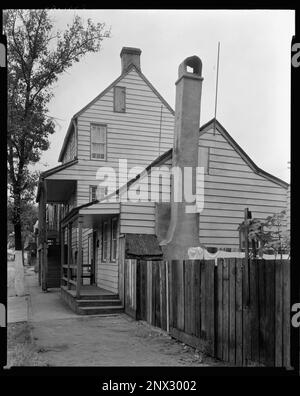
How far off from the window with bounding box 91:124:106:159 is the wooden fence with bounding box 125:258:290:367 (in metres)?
8.23

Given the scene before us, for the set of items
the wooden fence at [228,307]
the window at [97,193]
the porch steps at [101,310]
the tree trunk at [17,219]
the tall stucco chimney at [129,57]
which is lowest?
the porch steps at [101,310]

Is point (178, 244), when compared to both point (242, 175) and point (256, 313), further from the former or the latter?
point (256, 313)

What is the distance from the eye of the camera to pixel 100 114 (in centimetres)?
1845

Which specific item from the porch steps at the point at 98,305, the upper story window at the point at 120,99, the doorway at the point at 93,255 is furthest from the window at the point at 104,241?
the upper story window at the point at 120,99

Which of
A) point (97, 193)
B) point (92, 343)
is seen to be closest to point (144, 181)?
point (97, 193)

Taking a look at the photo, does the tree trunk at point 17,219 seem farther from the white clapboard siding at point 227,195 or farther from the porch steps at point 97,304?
the white clapboard siding at point 227,195

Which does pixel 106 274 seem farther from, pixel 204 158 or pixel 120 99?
pixel 120 99

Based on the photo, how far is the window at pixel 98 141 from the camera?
18.2 meters

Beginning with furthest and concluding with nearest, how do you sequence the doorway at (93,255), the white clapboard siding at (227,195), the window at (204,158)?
the doorway at (93,255), the white clapboard siding at (227,195), the window at (204,158)

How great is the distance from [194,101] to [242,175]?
298 centimetres

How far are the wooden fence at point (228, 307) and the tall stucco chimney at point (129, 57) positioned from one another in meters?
10.8

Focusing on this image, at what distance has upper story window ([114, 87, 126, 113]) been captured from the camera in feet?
60.0
